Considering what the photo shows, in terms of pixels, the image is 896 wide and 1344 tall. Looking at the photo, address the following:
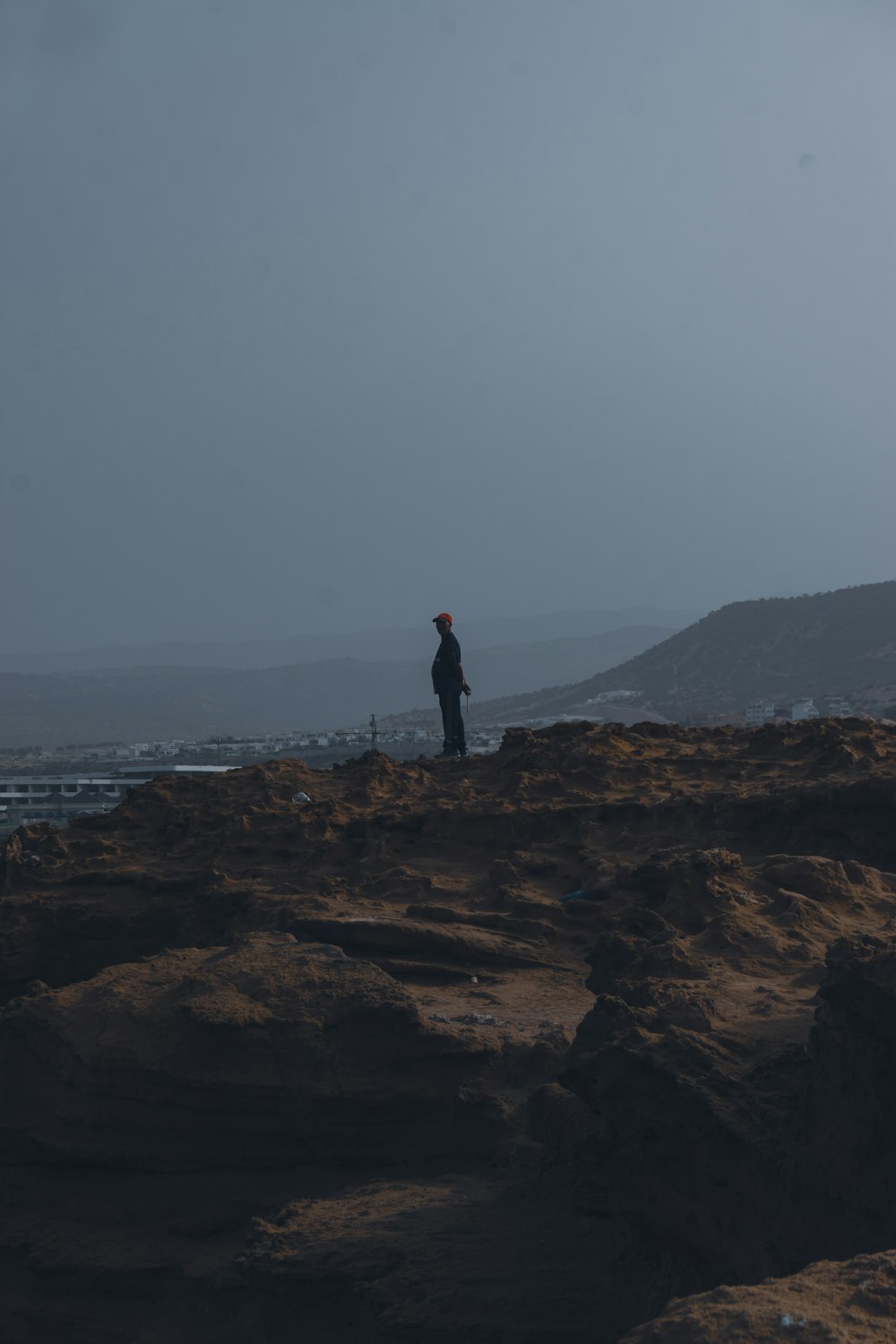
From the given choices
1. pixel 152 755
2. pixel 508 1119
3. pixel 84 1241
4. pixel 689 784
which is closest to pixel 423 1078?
pixel 508 1119

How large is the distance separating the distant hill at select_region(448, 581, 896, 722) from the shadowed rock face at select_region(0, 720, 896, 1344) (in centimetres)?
5564

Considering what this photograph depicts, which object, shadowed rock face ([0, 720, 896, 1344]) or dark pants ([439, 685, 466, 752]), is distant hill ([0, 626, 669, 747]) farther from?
shadowed rock face ([0, 720, 896, 1344])

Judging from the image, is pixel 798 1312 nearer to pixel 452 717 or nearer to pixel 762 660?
pixel 452 717

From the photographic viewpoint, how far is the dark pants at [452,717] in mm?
15742

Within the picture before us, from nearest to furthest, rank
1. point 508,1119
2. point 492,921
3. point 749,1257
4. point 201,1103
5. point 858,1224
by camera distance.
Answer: point 858,1224
point 749,1257
point 508,1119
point 201,1103
point 492,921

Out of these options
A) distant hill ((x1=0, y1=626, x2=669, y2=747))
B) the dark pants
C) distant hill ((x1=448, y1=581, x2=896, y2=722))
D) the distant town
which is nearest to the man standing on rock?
the dark pants

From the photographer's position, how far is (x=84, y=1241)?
7.70 metres

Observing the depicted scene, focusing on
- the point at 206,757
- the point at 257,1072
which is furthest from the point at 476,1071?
the point at 206,757

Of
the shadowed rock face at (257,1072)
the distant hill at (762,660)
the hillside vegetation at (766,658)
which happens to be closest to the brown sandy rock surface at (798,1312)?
the shadowed rock face at (257,1072)

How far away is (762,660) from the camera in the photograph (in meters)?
80.8

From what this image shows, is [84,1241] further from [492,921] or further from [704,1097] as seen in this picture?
[704,1097]

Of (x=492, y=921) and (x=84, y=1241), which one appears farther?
(x=492, y=921)

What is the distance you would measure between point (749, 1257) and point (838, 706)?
161 feet

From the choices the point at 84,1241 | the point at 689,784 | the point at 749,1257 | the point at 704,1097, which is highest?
the point at 689,784
